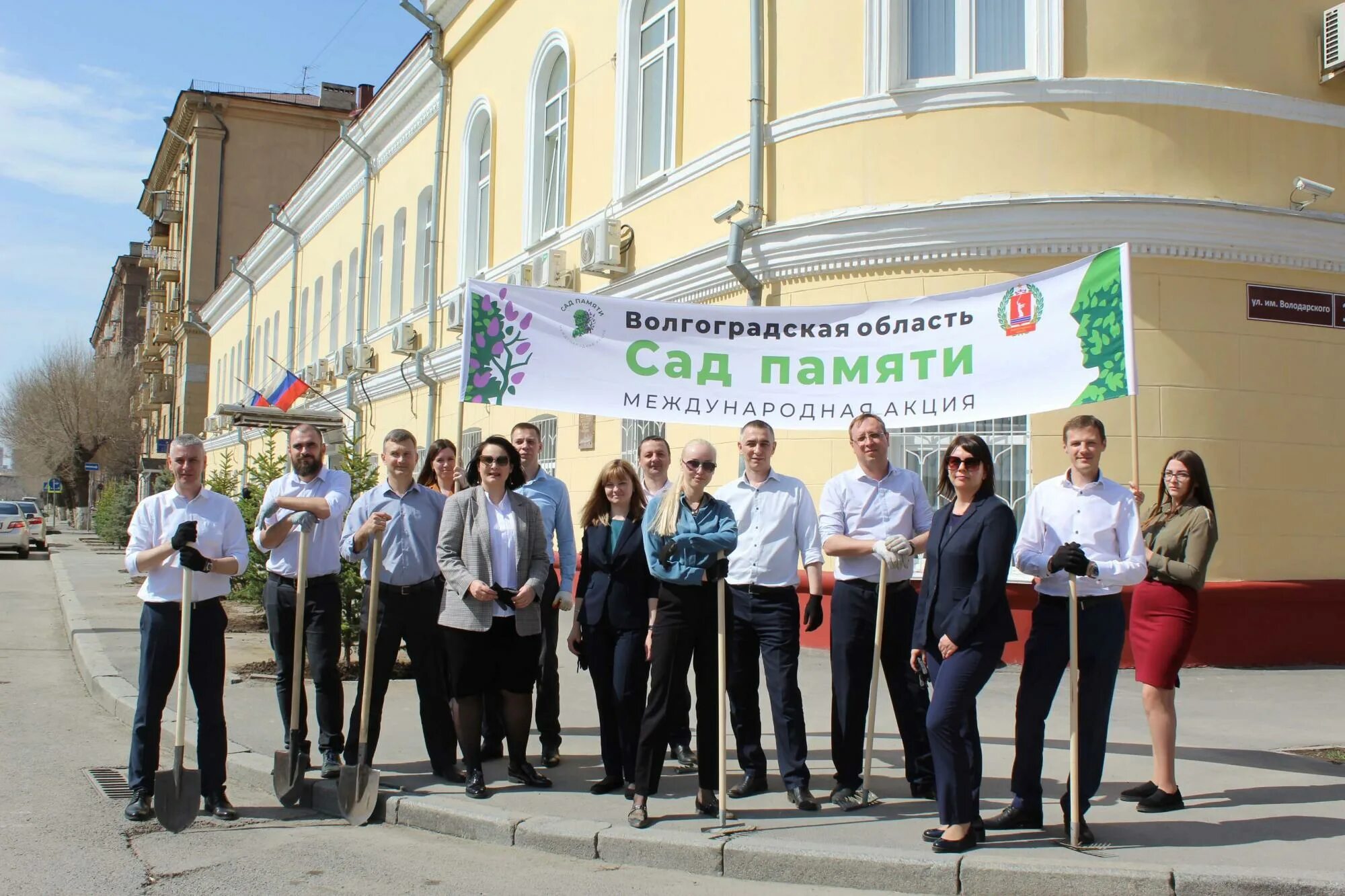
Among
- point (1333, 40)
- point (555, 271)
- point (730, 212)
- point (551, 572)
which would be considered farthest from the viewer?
point (555, 271)

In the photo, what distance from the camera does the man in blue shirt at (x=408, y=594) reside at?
6.40m

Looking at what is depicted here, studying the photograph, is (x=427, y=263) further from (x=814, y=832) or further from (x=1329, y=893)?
(x=1329, y=893)

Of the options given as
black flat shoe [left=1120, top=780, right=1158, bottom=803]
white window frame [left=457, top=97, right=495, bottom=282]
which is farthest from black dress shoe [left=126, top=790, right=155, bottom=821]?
white window frame [left=457, top=97, right=495, bottom=282]

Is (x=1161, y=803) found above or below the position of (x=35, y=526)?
below

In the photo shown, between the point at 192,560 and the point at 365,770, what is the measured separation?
1365mm

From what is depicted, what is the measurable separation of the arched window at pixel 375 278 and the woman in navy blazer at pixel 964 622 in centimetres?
2102

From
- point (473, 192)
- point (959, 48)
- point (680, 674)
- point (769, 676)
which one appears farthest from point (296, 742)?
point (473, 192)

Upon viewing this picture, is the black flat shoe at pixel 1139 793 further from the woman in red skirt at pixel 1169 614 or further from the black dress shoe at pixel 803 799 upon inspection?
the black dress shoe at pixel 803 799

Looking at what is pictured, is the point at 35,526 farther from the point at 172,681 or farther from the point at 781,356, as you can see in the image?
the point at 781,356

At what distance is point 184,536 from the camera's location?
5.64m

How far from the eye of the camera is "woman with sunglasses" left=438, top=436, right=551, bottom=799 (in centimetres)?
607

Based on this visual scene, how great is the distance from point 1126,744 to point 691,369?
3546mm

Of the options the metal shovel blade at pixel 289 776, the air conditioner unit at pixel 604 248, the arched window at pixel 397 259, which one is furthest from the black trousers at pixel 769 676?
Result: the arched window at pixel 397 259

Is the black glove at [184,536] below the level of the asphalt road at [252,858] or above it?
above
